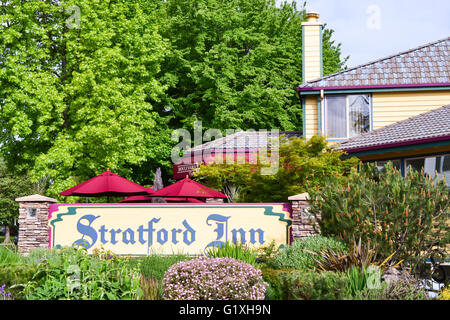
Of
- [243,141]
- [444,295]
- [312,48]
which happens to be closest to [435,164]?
[444,295]

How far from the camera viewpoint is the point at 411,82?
64.7 feet

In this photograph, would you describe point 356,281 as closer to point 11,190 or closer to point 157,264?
point 157,264

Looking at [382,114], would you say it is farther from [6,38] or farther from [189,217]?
[6,38]

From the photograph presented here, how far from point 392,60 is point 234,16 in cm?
1313

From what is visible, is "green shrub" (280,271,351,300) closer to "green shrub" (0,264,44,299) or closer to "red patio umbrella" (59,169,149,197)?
"green shrub" (0,264,44,299)

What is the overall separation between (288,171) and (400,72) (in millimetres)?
7503

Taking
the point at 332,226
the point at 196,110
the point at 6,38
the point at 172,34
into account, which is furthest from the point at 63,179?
the point at 332,226

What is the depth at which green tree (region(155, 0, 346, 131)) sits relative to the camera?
30234mm

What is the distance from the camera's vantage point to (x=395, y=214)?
392 inches

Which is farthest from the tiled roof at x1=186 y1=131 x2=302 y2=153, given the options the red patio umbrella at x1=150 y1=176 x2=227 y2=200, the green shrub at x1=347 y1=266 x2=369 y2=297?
the green shrub at x1=347 y1=266 x2=369 y2=297

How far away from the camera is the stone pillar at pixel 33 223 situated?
487 inches

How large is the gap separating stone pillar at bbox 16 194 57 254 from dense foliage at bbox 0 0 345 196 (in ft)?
29.8

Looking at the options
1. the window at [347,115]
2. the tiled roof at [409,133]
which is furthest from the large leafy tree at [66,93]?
the tiled roof at [409,133]
